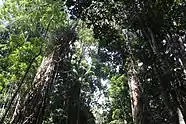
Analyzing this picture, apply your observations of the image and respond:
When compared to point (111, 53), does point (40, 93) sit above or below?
below

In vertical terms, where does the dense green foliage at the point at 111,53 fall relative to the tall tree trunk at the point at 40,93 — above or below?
above

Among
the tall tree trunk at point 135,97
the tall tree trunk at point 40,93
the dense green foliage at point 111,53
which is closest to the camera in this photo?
the tall tree trunk at point 40,93

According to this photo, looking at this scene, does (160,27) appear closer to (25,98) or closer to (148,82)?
(148,82)

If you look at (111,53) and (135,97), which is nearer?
(135,97)

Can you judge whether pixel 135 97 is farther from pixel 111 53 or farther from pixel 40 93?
pixel 111 53

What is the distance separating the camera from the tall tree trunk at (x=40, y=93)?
3107mm

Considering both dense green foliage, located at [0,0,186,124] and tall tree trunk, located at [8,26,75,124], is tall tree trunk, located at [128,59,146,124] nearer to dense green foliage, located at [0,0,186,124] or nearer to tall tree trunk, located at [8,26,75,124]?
dense green foliage, located at [0,0,186,124]

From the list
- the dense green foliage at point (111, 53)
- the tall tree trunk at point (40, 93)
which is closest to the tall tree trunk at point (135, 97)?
the dense green foliage at point (111, 53)

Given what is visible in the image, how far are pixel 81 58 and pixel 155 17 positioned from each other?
845 cm

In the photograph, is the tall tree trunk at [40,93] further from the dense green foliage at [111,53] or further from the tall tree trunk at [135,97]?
the tall tree trunk at [135,97]

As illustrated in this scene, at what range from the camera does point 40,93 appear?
3.41 m

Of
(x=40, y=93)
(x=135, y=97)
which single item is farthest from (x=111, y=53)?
(x=40, y=93)

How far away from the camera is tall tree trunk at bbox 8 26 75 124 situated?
122 inches

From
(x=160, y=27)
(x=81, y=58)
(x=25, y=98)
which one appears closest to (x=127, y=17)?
(x=160, y=27)
